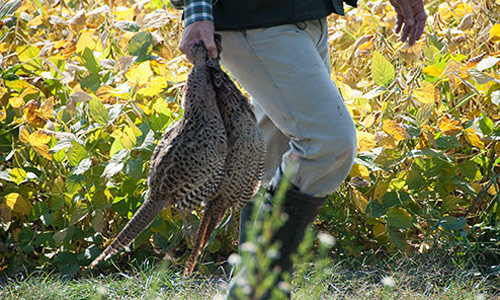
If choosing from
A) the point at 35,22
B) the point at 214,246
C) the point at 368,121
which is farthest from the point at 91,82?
the point at 368,121

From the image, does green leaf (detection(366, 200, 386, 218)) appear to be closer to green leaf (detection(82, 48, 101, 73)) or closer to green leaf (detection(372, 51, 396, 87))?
green leaf (detection(372, 51, 396, 87))

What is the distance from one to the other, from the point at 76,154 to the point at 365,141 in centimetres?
145

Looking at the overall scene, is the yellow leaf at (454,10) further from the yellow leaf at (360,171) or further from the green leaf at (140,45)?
the green leaf at (140,45)

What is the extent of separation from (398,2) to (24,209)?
2.12 m

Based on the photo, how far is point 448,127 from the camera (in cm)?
353

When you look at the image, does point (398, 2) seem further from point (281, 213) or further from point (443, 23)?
point (443, 23)

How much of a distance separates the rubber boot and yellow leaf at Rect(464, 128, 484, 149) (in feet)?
4.22

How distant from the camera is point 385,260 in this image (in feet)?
11.6

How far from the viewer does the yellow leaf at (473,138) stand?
11.5ft

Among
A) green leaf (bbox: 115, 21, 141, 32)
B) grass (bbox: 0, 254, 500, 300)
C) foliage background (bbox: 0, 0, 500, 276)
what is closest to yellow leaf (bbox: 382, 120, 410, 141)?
foliage background (bbox: 0, 0, 500, 276)

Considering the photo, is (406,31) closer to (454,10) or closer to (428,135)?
(428,135)

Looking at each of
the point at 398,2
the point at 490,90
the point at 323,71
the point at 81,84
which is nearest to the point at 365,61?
the point at 490,90

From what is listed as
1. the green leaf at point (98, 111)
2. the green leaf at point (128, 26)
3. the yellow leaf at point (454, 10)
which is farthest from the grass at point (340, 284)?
the yellow leaf at point (454, 10)

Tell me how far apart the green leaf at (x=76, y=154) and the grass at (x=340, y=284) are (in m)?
0.58
